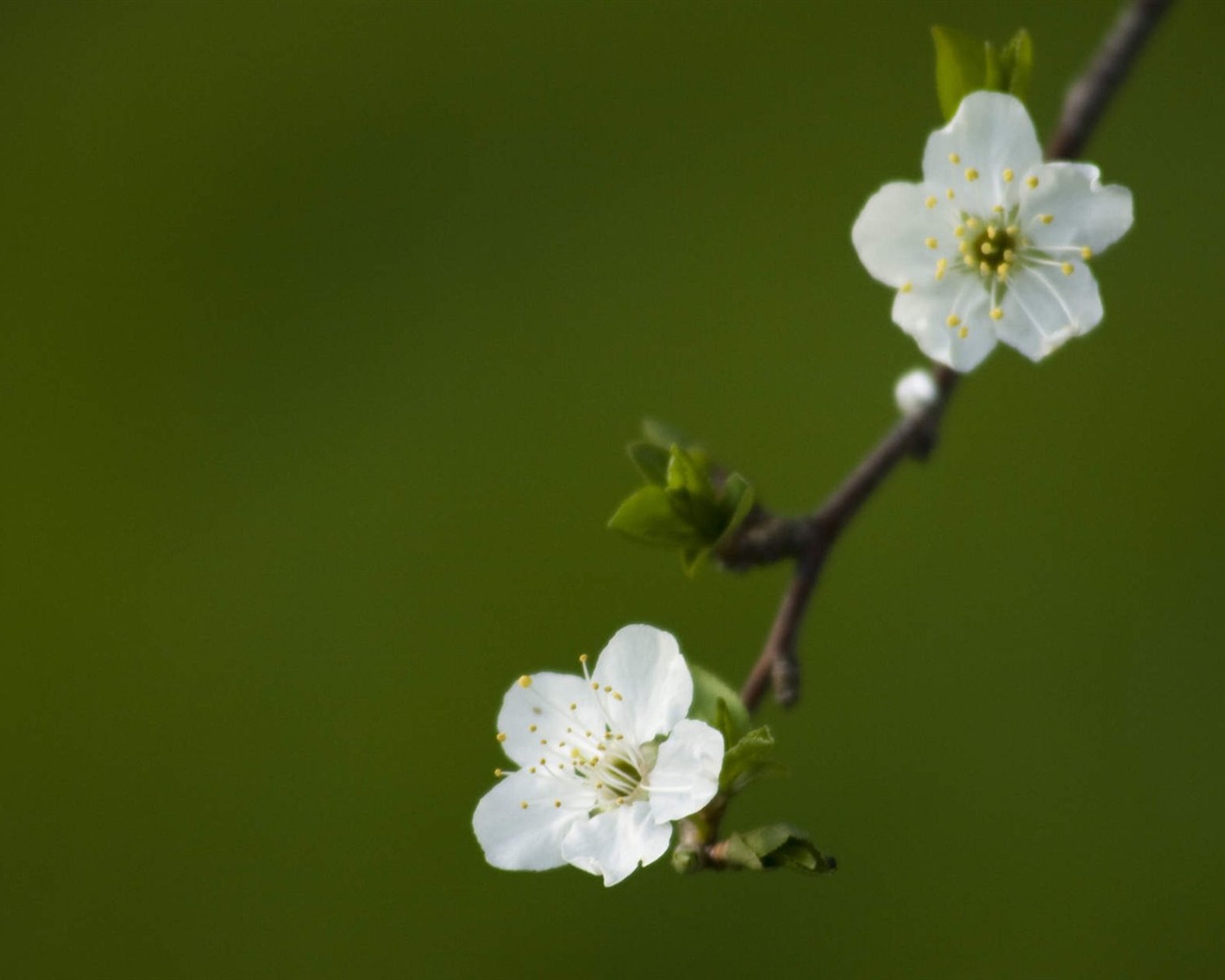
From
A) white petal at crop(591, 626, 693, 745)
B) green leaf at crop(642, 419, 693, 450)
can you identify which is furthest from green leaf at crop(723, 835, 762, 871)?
green leaf at crop(642, 419, 693, 450)

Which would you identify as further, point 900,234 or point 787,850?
point 900,234

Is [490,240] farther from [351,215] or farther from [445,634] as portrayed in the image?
[445,634]

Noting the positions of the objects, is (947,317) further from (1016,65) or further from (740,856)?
(740,856)

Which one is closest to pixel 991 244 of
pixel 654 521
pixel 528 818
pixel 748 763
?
pixel 654 521

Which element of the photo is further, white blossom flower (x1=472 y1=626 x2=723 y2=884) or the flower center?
the flower center

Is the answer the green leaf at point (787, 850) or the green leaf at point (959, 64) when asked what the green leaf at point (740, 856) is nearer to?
the green leaf at point (787, 850)

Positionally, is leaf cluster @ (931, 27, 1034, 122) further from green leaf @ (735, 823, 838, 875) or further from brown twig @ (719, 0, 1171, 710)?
green leaf @ (735, 823, 838, 875)
